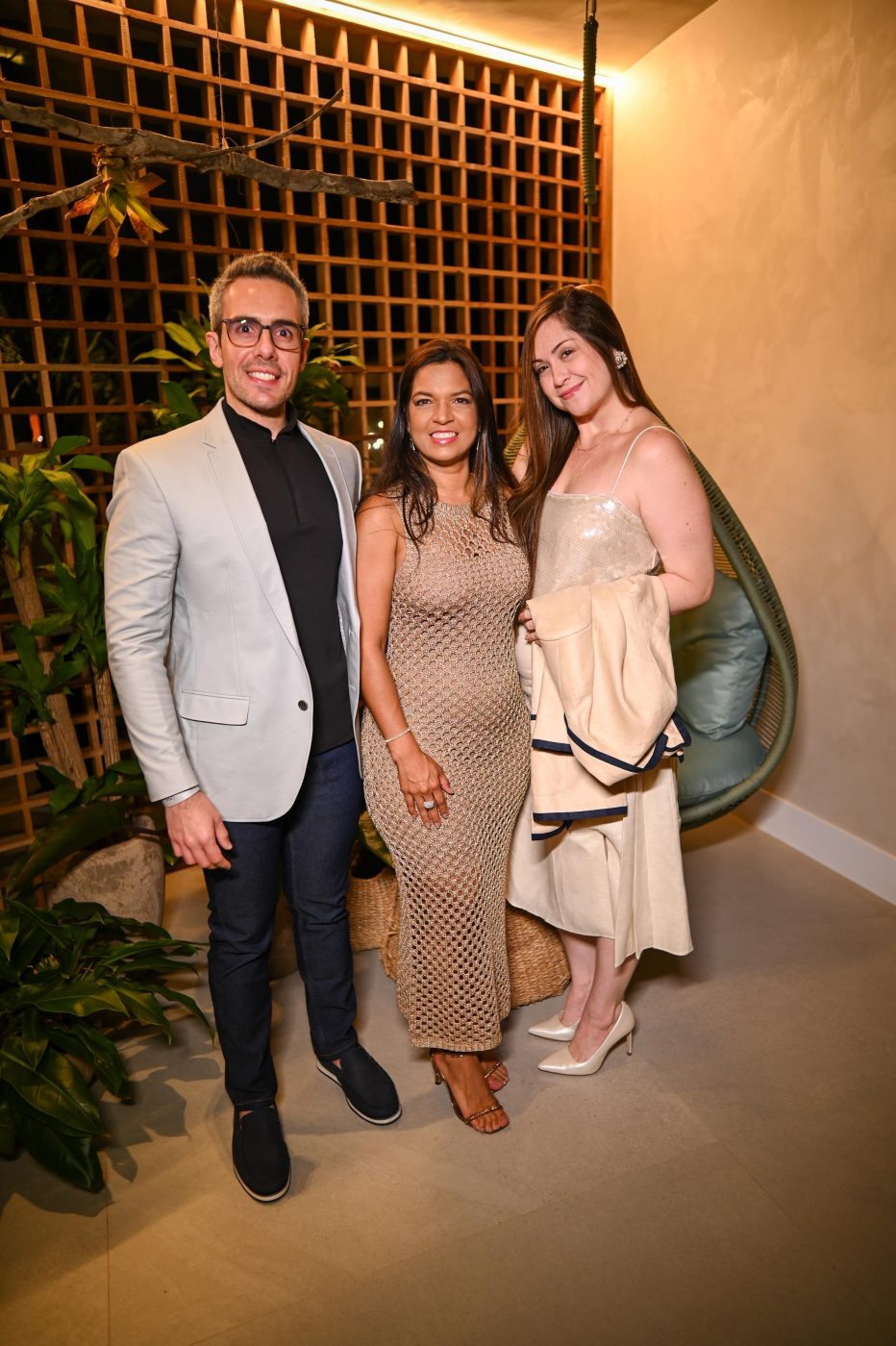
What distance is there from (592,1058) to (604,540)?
118cm

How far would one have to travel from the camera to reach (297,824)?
1926mm

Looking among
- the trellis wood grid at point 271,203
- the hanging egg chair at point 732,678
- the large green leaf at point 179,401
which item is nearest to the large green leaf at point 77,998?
the trellis wood grid at point 271,203

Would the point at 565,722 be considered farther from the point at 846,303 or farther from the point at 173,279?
the point at 173,279

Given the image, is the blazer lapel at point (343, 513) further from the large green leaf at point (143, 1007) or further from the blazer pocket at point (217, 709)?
the large green leaf at point (143, 1007)

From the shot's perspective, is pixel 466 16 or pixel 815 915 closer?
pixel 815 915

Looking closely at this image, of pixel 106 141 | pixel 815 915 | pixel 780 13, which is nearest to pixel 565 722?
pixel 815 915

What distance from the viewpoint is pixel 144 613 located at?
1.64 metres

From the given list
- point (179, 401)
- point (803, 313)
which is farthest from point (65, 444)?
point (803, 313)

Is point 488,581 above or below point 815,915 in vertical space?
above

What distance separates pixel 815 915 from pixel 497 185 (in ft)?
9.72

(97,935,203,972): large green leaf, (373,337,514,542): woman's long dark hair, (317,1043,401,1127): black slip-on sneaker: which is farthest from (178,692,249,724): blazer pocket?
(317,1043,401,1127): black slip-on sneaker

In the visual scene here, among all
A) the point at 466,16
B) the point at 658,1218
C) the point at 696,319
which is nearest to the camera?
the point at 658,1218

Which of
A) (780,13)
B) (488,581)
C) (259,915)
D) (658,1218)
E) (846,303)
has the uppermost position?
(780,13)

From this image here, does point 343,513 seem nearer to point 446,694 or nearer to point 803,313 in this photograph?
point 446,694
